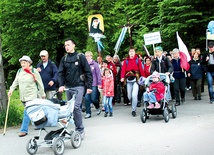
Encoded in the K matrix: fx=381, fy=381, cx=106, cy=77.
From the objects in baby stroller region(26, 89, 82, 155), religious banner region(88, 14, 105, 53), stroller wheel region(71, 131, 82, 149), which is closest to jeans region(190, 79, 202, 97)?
religious banner region(88, 14, 105, 53)

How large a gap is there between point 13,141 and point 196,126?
14.5ft

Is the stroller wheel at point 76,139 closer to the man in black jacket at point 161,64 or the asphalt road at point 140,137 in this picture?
the asphalt road at point 140,137

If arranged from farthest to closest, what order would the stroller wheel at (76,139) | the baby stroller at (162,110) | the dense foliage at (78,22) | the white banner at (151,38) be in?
the dense foliage at (78,22) < the white banner at (151,38) < the baby stroller at (162,110) < the stroller wheel at (76,139)

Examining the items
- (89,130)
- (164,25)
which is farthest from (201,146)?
(164,25)

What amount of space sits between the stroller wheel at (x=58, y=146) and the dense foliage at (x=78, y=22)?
1225 cm

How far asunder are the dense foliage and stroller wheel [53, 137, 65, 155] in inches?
482

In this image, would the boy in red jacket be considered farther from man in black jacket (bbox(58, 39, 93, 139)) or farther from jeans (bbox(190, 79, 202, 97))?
jeans (bbox(190, 79, 202, 97))

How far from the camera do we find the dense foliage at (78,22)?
71.7 feet

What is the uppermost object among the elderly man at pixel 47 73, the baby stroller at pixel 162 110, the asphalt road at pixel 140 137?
the elderly man at pixel 47 73

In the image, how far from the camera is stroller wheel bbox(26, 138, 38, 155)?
7203 millimetres

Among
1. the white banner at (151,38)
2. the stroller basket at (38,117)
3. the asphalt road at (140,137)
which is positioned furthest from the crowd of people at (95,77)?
the white banner at (151,38)

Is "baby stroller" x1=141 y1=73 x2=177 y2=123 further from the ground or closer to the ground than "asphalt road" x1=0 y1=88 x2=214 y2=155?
further from the ground

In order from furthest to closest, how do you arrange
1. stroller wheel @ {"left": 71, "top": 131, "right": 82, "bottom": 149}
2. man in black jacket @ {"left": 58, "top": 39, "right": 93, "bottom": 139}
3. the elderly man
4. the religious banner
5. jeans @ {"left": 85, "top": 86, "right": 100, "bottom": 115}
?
1. the religious banner
2. jeans @ {"left": 85, "top": 86, "right": 100, "bottom": 115}
3. the elderly man
4. man in black jacket @ {"left": 58, "top": 39, "right": 93, "bottom": 139}
5. stroller wheel @ {"left": 71, "top": 131, "right": 82, "bottom": 149}

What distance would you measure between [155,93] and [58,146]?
410cm
